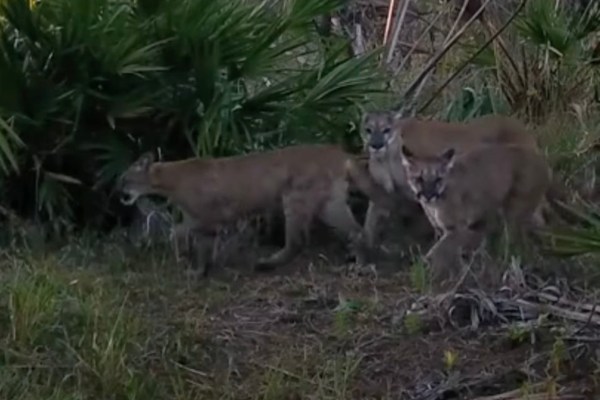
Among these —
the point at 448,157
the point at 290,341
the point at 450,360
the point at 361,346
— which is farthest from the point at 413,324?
the point at 448,157

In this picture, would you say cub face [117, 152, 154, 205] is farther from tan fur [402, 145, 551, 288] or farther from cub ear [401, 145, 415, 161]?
tan fur [402, 145, 551, 288]

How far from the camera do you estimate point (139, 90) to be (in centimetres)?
1065

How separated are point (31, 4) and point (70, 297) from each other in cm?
289

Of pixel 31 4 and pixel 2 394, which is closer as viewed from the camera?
pixel 2 394

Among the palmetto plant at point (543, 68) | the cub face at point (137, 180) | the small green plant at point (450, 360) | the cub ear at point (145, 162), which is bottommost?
the palmetto plant at point (543, 68)

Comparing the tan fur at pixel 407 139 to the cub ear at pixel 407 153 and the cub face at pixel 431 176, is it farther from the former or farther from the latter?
the cub face at pixel 431 176

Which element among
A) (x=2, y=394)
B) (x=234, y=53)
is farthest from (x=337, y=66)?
(x=2, y=394)

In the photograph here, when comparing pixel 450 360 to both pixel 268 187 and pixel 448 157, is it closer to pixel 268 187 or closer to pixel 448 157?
pixel 448 157

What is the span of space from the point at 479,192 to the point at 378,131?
134 cm

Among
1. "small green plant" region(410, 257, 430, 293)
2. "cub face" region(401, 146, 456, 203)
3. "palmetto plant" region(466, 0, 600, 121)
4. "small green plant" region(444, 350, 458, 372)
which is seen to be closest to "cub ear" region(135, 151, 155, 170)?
"cub face" region(401, 146, 456, 203)

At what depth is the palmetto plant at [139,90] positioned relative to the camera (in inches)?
409

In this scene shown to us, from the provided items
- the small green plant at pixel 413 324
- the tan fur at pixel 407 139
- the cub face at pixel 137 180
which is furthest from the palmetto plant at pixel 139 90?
the small green plant at pixel 413 324

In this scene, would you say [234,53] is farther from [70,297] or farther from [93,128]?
[70,297]

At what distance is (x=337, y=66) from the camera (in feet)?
37.3
